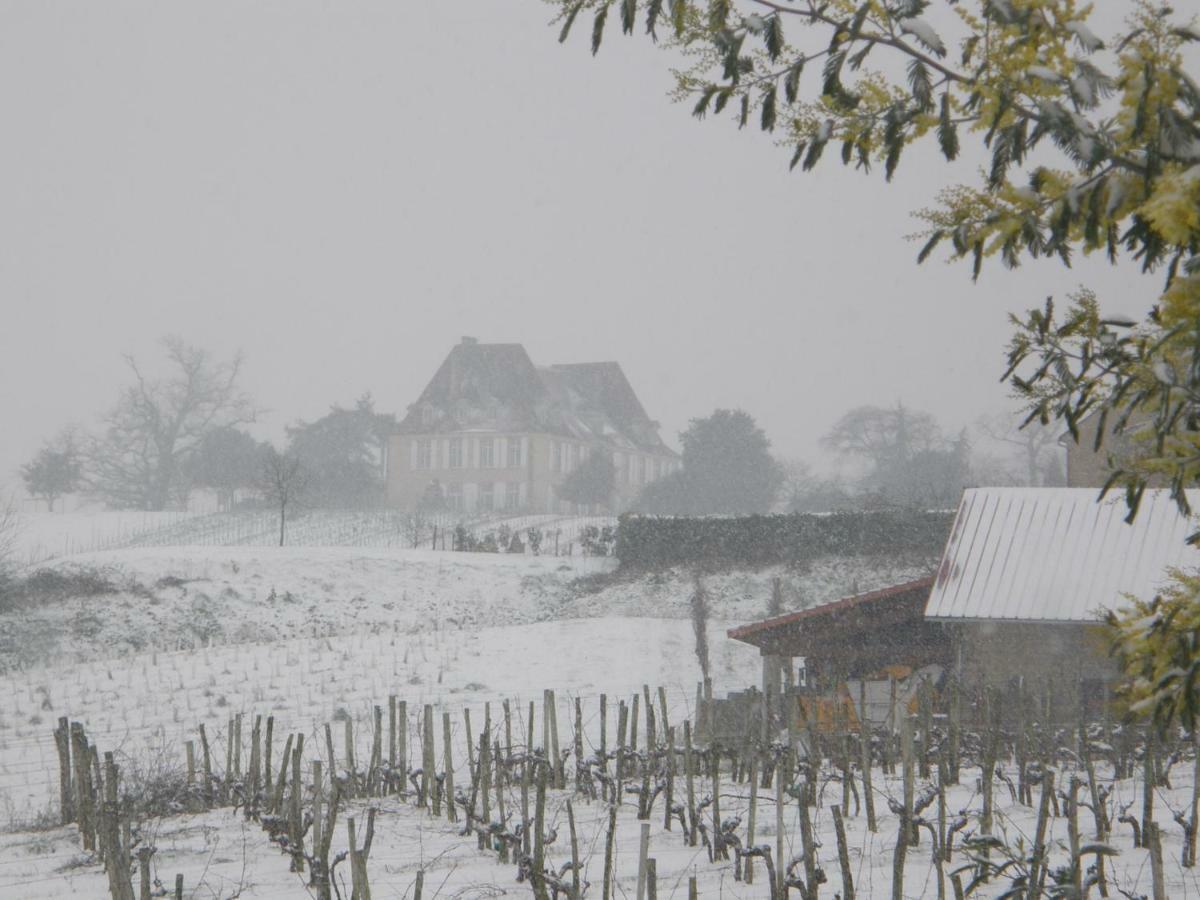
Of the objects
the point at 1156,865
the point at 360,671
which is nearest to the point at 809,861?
the point at 1156,865

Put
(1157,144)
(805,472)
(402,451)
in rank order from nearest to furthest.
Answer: (1157,144), (402,451), (805,472)

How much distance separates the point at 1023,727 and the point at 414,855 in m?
6.06

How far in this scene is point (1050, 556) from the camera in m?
18.1

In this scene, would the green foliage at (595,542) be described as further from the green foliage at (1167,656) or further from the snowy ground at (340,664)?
the green foliage at (1167,656)

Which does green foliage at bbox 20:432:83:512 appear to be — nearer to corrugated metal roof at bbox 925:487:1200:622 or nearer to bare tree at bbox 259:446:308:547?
bare tree at bbox 259:446:308:547

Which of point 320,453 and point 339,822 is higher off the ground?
point 320,453

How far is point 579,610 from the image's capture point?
32219 mm

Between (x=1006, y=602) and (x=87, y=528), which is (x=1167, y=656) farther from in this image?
(x=87, y=528)

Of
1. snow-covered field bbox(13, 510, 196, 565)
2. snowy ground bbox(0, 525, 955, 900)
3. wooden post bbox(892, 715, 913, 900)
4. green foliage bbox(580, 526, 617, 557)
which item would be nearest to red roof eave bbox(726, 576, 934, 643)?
snowy ground bbox(0, 525, 955, 900)

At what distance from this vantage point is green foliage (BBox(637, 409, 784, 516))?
5650cm

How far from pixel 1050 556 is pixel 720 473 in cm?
3902

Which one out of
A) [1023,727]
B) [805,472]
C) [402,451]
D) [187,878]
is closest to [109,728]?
[187,878]

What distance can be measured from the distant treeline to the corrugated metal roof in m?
14.4

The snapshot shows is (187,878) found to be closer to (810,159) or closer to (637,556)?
(810,159)
